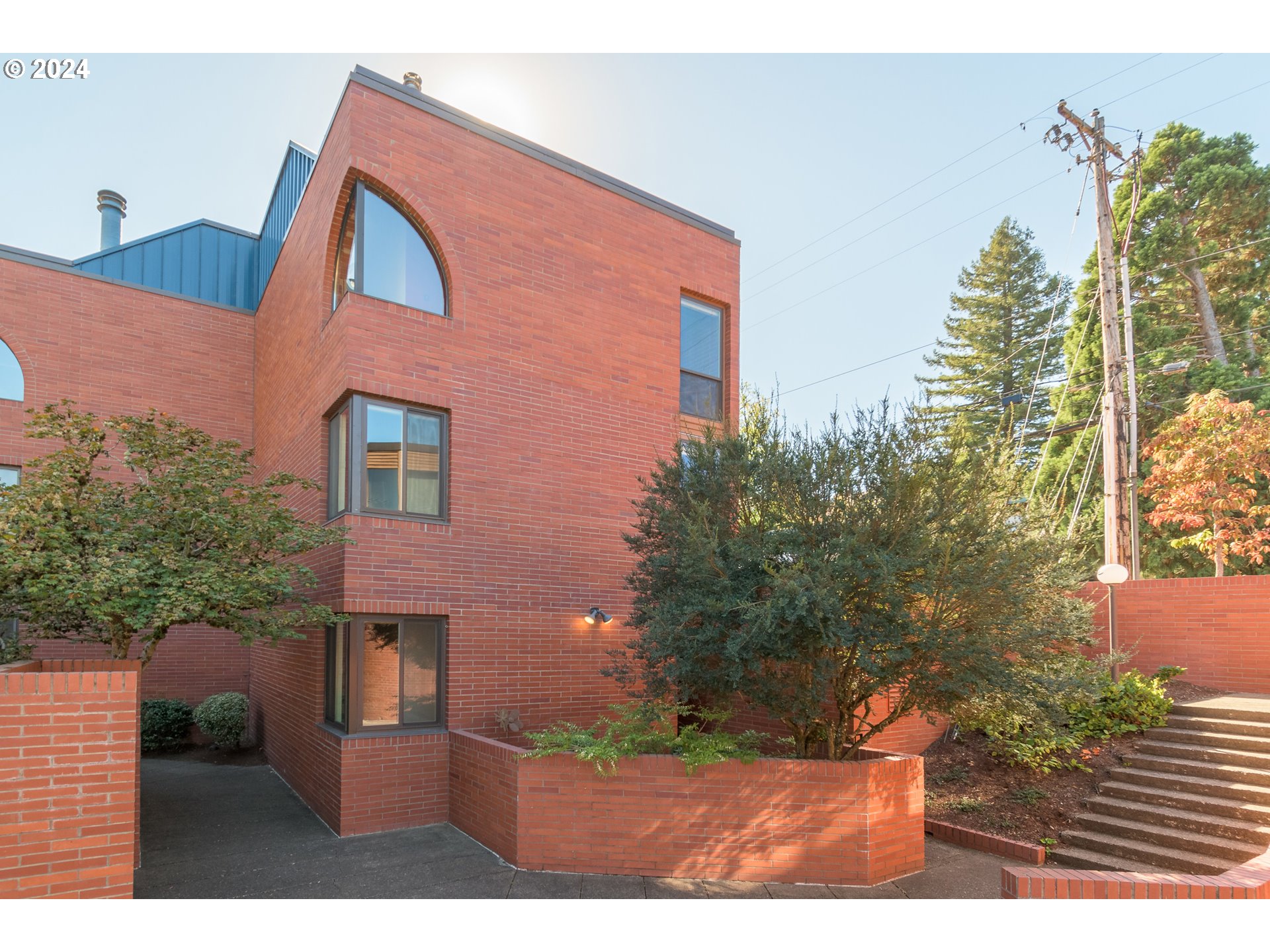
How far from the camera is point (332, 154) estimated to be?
32.8 ft

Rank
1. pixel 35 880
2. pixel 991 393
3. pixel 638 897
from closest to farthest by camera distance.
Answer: pixel 35 880, pixel 638 897, pixel 991 393

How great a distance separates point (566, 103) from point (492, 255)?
217 centimetres

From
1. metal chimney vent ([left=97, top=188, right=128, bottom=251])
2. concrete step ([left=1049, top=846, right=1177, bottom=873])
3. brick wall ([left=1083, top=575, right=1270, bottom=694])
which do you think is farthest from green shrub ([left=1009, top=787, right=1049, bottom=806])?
metal chimney vent ([left=97, top=188, right=128, bottom=251])

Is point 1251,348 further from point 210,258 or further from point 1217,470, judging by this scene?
point 210,258

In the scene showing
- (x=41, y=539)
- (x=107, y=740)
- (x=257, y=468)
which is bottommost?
(x=107, y=740)

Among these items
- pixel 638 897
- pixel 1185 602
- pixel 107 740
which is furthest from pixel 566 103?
pixel 1185 602

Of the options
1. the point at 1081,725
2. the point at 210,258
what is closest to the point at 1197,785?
the point at 1081,725

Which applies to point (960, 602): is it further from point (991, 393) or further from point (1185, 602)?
point (991, 393)

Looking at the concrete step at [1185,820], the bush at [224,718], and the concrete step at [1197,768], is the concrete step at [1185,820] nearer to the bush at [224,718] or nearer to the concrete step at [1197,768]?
the concrete step at [1197,768]

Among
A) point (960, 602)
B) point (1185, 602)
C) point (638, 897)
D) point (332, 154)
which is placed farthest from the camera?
point (1185, 602)

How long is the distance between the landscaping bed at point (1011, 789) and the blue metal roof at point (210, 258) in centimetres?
1359

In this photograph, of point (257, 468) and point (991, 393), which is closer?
point (257, 468)

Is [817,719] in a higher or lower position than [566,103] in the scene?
lower

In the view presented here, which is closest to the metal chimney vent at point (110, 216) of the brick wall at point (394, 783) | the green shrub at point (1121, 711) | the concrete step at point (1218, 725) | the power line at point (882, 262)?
the brick wall at point (394, 783)
